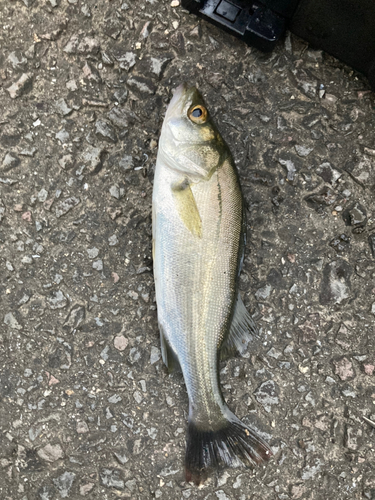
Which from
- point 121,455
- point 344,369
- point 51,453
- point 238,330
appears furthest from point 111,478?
point 344,369

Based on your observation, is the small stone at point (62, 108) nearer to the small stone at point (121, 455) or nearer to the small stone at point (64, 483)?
the small stone at point (121, 455)

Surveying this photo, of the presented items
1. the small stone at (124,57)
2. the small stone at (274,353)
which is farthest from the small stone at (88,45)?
the small stone at (274,353)

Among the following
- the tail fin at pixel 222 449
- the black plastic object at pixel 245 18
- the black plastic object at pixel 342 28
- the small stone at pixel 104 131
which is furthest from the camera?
the small stone at pixel 104 131

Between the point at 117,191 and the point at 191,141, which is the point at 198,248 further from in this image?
the point at 117,191

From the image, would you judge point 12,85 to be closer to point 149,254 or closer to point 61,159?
point 61,159

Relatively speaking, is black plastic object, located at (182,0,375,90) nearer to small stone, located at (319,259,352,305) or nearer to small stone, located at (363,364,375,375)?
small stone, located at (319,259,352,305)

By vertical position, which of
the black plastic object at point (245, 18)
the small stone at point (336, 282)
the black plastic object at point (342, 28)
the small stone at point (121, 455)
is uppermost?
the black plastic object at point (342, 28)
